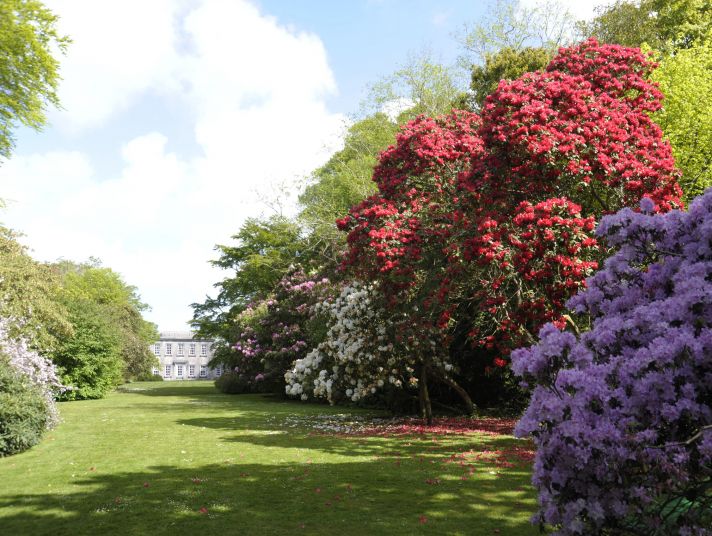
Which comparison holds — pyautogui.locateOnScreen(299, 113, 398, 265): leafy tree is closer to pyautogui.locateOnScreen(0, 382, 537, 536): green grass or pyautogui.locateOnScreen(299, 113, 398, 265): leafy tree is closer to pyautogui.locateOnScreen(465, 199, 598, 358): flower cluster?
pyautogui.locateOnScreen(0, 382, 537, 536): green grass

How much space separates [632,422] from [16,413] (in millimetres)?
12975

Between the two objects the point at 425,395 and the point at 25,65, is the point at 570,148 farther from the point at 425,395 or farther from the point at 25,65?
the point at 25,65

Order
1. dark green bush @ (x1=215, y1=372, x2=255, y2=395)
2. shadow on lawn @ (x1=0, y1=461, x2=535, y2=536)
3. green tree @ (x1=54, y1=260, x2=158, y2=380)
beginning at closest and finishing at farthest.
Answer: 1. shadow on lawn @ (x1=0, y1=461, x2=535, y2=536)
2. dark green bush @ (x1=215, y1=372, x2=255, y2=395)
3. green tree @ (x1=54, y1=260, x2=158, y2=380)

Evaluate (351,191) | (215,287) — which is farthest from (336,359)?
(215,287)

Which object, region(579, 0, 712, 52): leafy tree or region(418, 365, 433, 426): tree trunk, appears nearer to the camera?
region(418, 365, 433, 426): tree trunk

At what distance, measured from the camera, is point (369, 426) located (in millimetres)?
16188

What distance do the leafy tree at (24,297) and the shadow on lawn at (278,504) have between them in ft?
33.4

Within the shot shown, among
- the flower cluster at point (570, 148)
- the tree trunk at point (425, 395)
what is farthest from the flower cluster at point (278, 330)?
the flower cluster at point (570, 148)

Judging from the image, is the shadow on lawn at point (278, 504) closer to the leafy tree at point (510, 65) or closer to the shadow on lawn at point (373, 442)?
the shadow on lawn at point (373, 442)

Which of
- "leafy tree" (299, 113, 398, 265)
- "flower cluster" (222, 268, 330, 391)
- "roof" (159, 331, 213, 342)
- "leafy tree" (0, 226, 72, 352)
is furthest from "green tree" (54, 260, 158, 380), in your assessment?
"roof" (159, 331, 213, 342)

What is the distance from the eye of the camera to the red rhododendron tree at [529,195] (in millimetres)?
10398

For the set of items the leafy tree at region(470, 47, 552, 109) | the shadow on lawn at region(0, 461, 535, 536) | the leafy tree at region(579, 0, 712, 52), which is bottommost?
the shadow on lawn at region(0, 461, 535, 536)

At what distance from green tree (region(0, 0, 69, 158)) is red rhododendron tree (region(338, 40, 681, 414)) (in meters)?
13.8

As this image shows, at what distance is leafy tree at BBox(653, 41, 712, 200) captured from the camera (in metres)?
17.9
